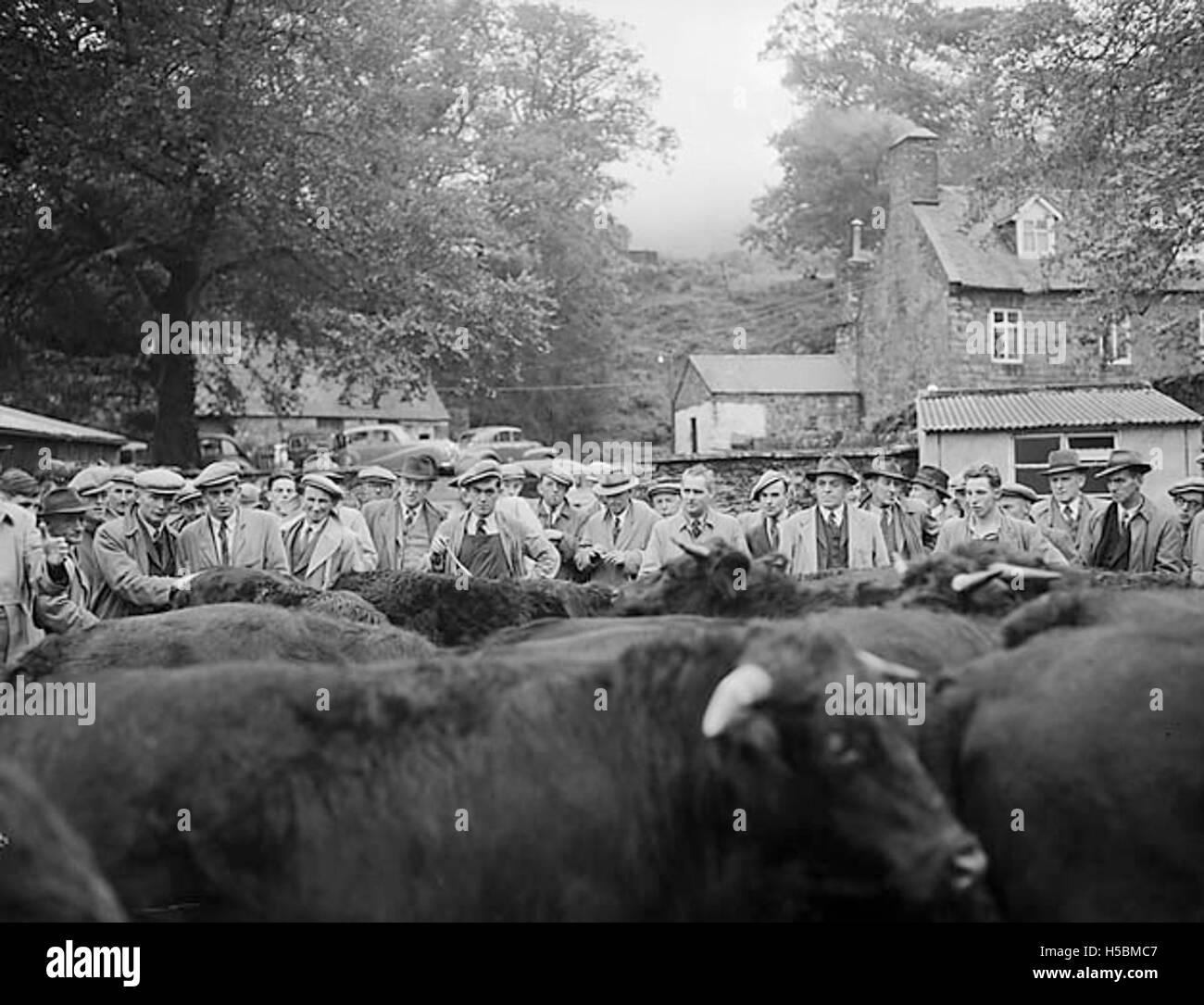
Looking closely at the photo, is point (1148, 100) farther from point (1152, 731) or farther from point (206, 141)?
point (1152, 731)

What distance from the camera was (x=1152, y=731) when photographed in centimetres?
436

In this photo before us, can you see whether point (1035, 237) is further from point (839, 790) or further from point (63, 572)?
point (839, 790)

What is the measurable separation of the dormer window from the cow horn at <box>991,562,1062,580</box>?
35663 millimetres

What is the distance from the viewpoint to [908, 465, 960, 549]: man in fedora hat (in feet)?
45.0

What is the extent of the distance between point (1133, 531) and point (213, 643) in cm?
742

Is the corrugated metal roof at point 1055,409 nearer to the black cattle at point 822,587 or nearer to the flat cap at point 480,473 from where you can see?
the flat cap at point 480,473

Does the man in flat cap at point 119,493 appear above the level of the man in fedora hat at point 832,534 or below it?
above

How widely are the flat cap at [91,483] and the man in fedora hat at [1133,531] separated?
837cm

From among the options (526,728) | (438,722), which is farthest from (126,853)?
(526,728)

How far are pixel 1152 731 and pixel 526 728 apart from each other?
80.9 inches

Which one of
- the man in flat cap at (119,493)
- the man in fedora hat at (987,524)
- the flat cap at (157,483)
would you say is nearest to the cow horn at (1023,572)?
the man in fedora hat at (987,524)

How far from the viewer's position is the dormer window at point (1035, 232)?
40062 mm
